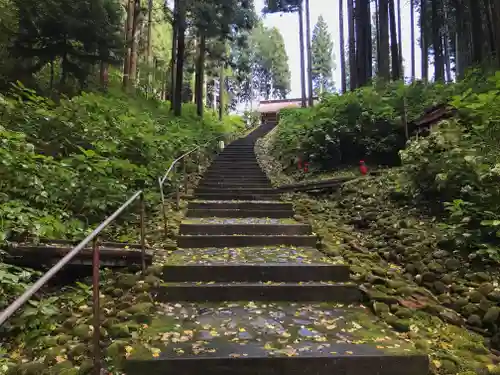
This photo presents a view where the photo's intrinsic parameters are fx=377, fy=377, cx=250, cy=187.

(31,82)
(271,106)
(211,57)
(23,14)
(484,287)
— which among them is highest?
(271,106)

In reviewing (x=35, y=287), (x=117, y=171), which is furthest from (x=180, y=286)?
(x=117, y=171)

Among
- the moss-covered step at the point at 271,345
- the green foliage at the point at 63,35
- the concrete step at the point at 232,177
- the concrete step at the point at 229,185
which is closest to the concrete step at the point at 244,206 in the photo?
the concrete step at the point at 229,185

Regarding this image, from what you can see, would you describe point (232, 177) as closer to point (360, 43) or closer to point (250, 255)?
point (250, 255)

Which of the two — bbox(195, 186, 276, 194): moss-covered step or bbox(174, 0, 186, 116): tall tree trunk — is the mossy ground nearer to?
bbox(195, 186, 276, 194): moss-covered step

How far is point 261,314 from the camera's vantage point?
3.25 metres

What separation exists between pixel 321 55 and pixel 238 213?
3705 centimetres

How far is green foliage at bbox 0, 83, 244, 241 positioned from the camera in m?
3.83

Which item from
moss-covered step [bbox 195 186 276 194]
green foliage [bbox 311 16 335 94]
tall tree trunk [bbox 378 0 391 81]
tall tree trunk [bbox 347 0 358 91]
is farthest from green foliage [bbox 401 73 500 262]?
green foliage [bbox 311 16 335 94]

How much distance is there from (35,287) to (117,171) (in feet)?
14.0

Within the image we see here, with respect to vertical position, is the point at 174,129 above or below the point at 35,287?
above

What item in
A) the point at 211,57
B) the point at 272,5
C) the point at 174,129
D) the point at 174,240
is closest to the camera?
the point at 174,240

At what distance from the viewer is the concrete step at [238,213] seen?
A: 6.44 m

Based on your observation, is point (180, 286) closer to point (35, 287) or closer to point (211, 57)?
point (35, 287)

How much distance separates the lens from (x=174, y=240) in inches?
199
